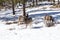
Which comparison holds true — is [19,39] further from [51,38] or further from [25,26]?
[25,26]

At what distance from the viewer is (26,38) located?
12.0 m

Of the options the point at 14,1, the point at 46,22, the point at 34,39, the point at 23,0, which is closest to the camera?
the point at 34,39

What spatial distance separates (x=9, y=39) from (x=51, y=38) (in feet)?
7.62

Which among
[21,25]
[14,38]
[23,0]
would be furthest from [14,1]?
[14,38]

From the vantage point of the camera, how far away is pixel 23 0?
88.1 ft

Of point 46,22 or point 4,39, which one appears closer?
point 4,39

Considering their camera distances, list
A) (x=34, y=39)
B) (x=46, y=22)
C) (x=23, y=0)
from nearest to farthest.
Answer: (x=34, y=39) < (x=46, y=22) < (x=23, y=0)

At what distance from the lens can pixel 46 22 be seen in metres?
16.3

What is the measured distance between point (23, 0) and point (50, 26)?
11141mm

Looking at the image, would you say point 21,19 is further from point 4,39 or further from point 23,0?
point 23,0

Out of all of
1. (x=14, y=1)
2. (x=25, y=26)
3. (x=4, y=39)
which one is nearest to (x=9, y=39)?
(x=4, y=39)

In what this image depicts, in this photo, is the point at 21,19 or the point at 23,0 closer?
the point at 21,19

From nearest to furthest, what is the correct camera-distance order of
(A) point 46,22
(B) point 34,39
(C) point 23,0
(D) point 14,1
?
(B) point 34,39
(A) point 46,22
(C) point 23,0
(D) point 14,1

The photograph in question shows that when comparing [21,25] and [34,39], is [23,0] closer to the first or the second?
[21,25]
